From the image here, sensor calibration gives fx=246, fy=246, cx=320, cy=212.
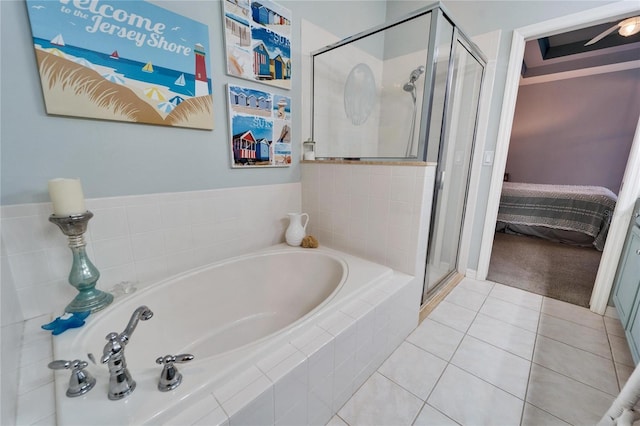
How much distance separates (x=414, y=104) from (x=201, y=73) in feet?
4.20

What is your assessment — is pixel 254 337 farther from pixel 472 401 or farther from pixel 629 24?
pixel 629 24

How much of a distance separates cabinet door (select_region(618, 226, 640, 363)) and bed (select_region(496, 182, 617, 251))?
63.2 inches

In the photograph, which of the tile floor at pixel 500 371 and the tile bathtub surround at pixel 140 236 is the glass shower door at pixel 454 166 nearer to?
the tile floor at pixel 500 371

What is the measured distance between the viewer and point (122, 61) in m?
1.03

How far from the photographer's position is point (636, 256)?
1.34 meters

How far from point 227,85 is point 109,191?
2.56ft

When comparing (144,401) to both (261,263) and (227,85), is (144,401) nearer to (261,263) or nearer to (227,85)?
(261,263)

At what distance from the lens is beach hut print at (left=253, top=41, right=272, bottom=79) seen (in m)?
1.43

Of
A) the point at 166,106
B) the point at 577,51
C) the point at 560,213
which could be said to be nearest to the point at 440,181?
the point at 166,106

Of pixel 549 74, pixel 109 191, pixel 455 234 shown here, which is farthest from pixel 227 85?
pixel 549 74

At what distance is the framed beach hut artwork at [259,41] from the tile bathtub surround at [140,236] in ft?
2.24

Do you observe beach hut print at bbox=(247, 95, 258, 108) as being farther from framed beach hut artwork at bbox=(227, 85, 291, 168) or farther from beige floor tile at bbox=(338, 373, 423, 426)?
beige floor tile at bbox=(338, 373, 423, 426)

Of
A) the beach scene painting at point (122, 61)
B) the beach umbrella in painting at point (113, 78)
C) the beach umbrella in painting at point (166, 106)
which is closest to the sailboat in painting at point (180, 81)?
the beach scene painting at point (122, 61)

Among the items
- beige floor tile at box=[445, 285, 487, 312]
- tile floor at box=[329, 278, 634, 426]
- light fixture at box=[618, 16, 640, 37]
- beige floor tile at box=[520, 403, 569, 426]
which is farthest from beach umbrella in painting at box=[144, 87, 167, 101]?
light fixture at box=[618, 16, 640, 37]
